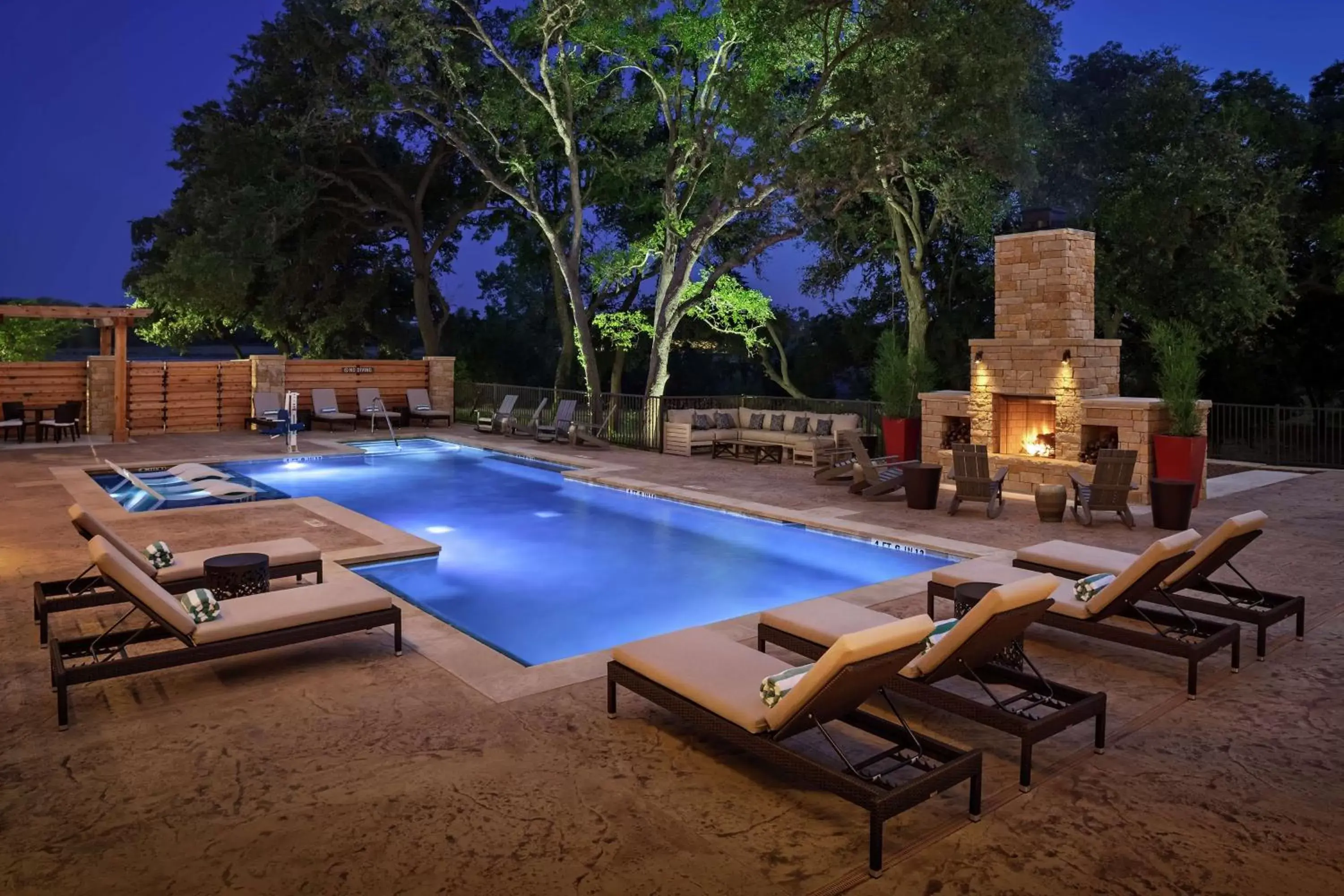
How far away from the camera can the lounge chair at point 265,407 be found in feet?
65.1

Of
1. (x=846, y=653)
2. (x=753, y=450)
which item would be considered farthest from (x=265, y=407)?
(x=846, y=653)

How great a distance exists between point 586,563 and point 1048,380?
669 cm

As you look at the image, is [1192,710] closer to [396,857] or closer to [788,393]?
[396,857]

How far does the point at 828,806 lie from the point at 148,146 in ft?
549

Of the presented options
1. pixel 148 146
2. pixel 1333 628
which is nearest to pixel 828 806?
pixel 1333 628

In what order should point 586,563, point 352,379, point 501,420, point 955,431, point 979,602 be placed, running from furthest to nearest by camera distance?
point 352,379, point 501,420, point 955,431, point 586,563, point 979,602

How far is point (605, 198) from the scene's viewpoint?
2564 centimetres

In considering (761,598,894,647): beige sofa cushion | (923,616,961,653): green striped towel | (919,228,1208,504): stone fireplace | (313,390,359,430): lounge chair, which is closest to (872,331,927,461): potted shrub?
(919,228,1208,504): stone fireplace

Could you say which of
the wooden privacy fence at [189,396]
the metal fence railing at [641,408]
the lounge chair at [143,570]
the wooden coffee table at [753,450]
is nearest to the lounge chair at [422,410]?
the metal fence railing at [641,408]

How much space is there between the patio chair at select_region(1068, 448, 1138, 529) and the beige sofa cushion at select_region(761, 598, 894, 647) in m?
5.45

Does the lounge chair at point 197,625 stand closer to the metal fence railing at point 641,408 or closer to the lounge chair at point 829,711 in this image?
the lounge chair at point 829,711

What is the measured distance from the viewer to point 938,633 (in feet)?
15.8

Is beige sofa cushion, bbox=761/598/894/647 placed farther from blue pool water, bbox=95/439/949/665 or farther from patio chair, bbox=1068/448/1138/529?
patio chair, bbox=1068/448/1138/529

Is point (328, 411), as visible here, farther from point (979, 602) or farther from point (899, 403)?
point (979, 602)
